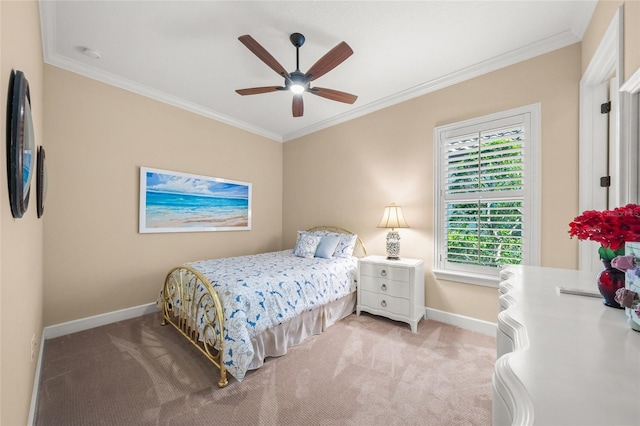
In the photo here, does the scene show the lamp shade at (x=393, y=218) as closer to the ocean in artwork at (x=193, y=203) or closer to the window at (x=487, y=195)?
the window at (x=487, y=195)

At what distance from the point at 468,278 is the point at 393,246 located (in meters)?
0.84

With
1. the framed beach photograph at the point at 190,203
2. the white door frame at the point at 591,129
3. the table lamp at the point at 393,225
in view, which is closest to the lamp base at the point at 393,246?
the table lamp at the point at 393,225

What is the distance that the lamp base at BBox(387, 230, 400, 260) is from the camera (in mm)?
3174

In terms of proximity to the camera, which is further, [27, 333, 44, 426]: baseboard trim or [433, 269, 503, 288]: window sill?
[433, 269, 503, 288]: window sill

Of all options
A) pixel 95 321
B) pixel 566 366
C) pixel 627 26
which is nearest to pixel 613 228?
A: pixel 566 366

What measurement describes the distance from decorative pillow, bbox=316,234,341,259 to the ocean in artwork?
1.43 meters

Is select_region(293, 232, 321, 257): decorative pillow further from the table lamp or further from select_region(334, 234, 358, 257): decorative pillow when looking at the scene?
the table lamp

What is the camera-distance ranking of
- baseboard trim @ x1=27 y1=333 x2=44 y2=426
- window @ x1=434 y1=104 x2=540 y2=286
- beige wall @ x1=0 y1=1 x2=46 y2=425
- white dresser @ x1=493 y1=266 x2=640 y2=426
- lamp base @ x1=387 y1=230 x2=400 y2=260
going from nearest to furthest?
1. white dresser @ x1=493 y1=266 x2=640 y2=426
2. beige wall @ x1=0 y1=1 x2=46 y2=425
3. baseboard trim @ x1=27 y1=333 x2=44 y2=426
4. window @ x1=434 y1=104 x2=540 y2=286
5. lamp base @ x1=387 y1=230 x2=400 y2=260

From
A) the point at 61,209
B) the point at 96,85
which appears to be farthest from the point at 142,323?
the point at 96,85

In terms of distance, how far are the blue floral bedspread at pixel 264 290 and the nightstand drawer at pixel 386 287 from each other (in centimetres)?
21

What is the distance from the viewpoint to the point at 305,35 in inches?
90.4

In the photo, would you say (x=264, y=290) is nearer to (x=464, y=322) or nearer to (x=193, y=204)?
(x=193, y=204)

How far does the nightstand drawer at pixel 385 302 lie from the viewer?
9.53ft

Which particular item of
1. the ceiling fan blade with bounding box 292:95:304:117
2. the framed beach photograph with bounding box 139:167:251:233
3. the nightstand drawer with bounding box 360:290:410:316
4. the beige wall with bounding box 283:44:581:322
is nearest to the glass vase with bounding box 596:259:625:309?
the beige wall with bounding box 283:44:581:322
